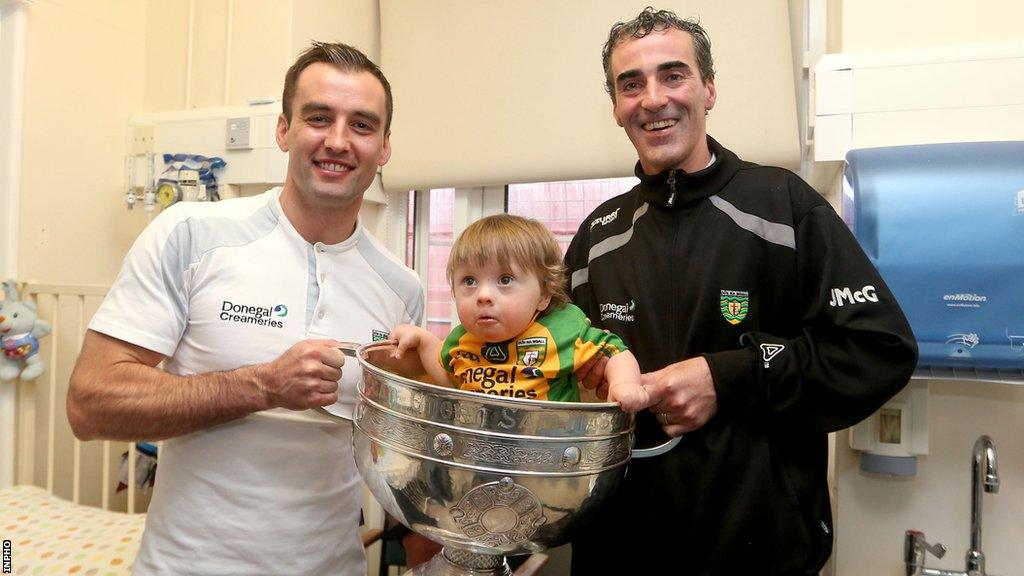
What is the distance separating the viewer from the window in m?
2.08

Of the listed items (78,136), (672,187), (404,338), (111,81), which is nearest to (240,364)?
(404,338)

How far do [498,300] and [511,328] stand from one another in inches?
1.9

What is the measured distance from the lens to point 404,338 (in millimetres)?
946

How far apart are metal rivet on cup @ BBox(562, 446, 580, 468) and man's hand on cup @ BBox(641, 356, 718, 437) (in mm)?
180

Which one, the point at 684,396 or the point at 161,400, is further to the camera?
the point at 161,400

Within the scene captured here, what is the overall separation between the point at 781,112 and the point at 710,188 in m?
0.84

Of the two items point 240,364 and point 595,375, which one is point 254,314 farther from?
point 595,375

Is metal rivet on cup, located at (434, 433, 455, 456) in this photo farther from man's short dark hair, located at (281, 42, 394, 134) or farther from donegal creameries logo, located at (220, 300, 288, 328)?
man's short dark hair, located at (281, 42, 394, 134)

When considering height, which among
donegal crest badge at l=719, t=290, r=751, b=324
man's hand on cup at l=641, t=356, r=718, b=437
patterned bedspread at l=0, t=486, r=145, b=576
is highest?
donegal crest badge at l=719, t=290, r=751, b=324

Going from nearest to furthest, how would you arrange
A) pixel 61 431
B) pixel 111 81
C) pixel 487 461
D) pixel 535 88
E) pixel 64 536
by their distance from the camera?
pixel 487 461 < pixel 64 536 < pixel 535 88 < pixel 61 431 < pixel 111 81

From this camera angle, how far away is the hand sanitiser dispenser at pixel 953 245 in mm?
927

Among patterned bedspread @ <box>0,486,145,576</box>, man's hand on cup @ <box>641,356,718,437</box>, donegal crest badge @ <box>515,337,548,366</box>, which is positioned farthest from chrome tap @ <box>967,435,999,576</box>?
patterned bedspread @ <box>0,486,145,576</box>

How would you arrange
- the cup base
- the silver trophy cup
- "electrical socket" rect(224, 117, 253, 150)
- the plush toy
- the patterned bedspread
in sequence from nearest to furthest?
the silver trophy cup, the cup base, the patterned bedspread, the plush toy, "electrical socket" rect(224, 117, 253, 150)

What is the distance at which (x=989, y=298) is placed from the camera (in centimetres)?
93
